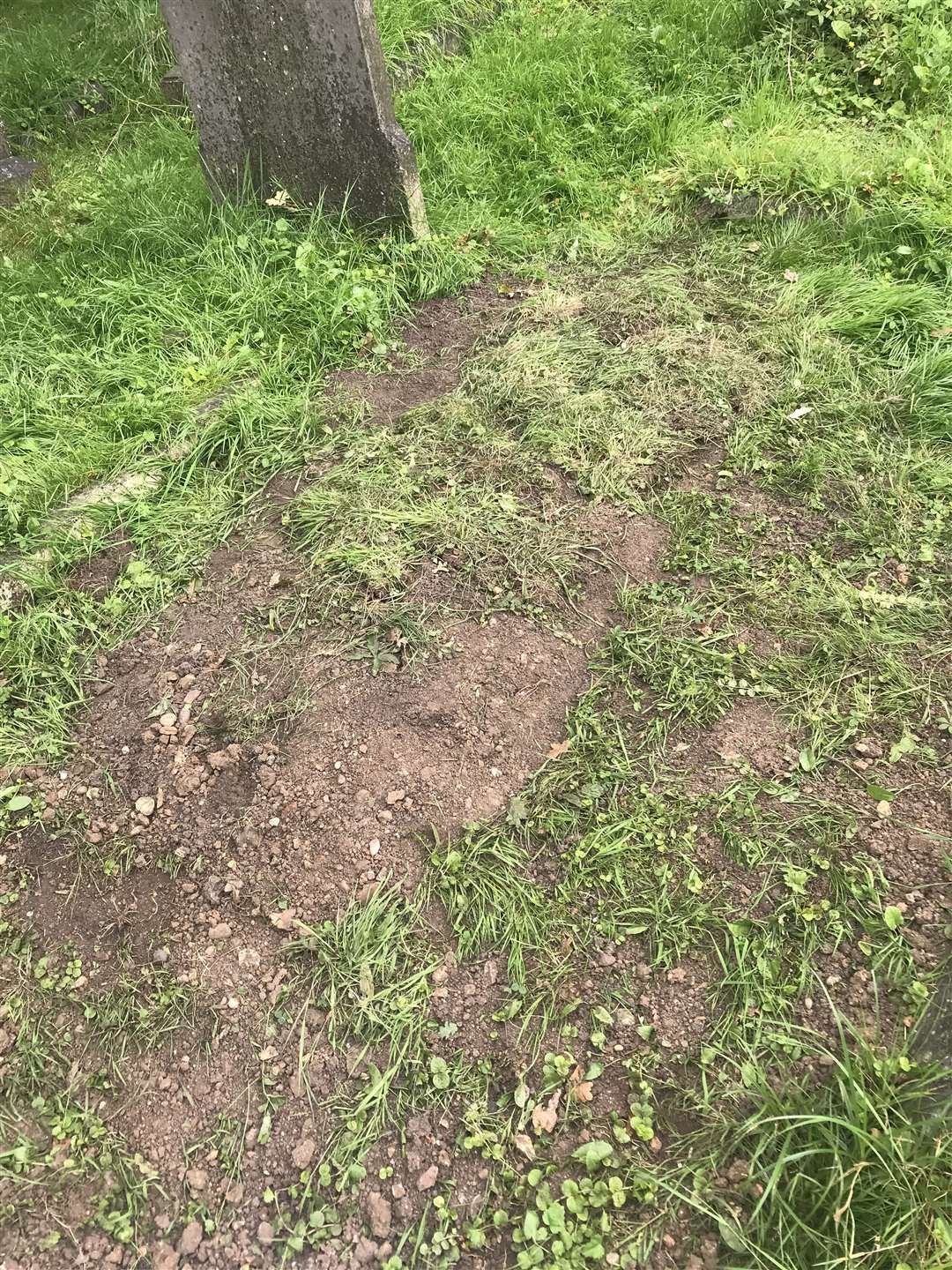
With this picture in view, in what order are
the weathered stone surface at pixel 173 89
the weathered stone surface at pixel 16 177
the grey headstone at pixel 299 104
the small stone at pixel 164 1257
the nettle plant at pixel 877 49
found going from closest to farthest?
the small stone at pixel 164 1257 < the grey headstone at pixel 299 104 < the nettle plant at pixel 877 49 < the weathered stone surface at pixel 16 177 < the weathered stone surface at pixel 173 89

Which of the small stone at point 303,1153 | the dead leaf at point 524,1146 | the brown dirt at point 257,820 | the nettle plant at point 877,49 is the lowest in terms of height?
the dead leaf at point 524,1146

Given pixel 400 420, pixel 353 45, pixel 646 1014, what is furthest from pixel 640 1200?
pixel 353 45

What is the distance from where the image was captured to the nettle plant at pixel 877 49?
415 centimetres

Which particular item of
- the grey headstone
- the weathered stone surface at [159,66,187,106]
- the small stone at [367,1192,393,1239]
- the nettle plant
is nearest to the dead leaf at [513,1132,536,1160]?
the small stone at [367,1192,393,1239]

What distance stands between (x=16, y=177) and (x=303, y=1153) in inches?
225

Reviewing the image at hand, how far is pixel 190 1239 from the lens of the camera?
1715mm

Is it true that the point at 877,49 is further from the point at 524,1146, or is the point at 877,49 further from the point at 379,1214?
the point at 379,1214

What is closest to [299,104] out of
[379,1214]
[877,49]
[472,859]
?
[877,49]

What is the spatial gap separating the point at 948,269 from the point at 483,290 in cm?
206

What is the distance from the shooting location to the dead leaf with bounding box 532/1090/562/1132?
1779 millimetres

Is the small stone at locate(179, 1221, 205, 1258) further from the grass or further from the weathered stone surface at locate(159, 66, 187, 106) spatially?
Answer: the weathered stone surface at locate(159, 66, 187, 106)

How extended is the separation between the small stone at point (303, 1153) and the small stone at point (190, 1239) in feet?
0.76

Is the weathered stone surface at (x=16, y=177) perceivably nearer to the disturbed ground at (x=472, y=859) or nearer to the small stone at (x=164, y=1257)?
the disturbed ground at (x=472, y=859)

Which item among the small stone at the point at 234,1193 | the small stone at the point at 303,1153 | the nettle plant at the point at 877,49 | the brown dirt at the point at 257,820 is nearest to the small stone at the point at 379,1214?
the brown dirt at the point at 257,820
